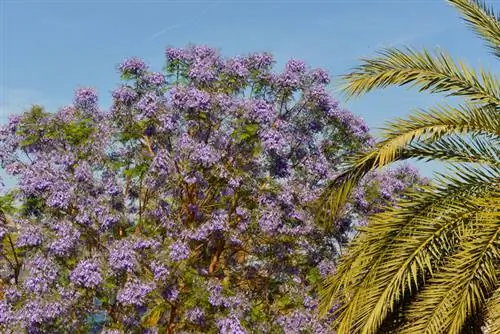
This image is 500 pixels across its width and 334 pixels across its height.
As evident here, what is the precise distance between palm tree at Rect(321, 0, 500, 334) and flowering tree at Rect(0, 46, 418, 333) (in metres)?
4.03

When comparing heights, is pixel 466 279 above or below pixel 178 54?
below

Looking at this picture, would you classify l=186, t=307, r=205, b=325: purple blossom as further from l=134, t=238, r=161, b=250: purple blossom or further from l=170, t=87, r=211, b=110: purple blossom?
l=170, t=87, r=211, b=110: purple blossom

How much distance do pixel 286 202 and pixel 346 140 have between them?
320 centimetres

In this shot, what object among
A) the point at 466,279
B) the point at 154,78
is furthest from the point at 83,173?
the point at 466,279

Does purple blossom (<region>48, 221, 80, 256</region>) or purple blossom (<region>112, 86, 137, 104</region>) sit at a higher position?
purple blossom (<region>112, 86, 137, 104</region>)

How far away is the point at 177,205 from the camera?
13680mm

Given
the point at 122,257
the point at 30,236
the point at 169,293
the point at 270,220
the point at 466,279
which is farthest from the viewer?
the point at 270,220

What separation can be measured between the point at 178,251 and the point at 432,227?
18.2ft

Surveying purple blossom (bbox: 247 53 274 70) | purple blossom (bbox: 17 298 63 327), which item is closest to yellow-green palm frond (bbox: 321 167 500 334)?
purple blossom (bbox: 17 298 63 327)

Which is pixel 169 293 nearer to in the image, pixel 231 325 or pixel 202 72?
pixel 231 325

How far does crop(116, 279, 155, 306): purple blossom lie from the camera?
1132cm

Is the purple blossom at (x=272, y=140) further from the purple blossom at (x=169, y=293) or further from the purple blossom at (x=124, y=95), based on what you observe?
the purple blossom at (x=169, y=293)

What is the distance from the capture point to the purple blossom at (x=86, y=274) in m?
11.3

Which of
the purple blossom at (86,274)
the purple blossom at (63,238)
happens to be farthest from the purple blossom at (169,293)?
the purple blossom at (63,238)
